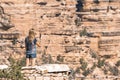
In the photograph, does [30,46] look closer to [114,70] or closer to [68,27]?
[114,70]

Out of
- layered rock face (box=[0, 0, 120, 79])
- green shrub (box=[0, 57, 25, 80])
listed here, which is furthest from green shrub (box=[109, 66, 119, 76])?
green shrub (box=[0, 57, 25, 80])

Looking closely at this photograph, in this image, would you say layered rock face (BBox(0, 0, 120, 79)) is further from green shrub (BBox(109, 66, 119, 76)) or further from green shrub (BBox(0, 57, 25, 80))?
green shrub (BBox(0, 57, 25, 80))

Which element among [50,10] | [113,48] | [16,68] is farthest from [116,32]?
[16,68]

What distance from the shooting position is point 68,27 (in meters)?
64.6

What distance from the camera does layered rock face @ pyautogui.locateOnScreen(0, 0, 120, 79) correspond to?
61.8 m

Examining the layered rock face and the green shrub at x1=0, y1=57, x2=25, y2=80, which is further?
the layered rock face

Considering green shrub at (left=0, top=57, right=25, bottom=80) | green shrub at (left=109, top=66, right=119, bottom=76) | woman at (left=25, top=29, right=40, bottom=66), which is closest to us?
green shrub at (left=0, top=57, right=25, bottom=80)

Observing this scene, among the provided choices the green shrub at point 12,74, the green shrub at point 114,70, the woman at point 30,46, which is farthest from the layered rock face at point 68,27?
the green shrub at point 12,74

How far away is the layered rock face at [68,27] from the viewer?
203 ft

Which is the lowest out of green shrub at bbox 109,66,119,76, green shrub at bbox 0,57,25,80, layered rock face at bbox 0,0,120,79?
green shrub at bbox 109,66,119,76

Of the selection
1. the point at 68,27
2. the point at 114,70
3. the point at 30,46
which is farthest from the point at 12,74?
the point at 68,27

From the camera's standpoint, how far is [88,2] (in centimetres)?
7000

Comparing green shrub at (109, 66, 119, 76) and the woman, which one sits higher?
the woman

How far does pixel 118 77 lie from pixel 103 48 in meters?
8.03
